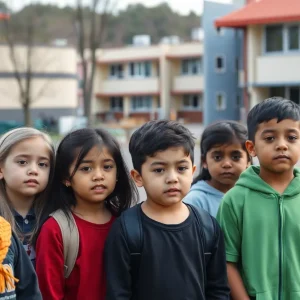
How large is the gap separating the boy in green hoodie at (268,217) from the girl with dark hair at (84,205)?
1.62 feet

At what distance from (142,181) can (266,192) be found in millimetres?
543

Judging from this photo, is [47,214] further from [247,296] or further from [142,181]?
[247,296]

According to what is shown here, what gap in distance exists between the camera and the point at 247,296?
2842mm

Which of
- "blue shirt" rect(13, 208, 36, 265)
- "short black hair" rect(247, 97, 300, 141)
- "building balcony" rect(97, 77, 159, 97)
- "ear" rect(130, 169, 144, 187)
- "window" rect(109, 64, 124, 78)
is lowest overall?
"blue shirt" rect(13, 208, 36, 265)

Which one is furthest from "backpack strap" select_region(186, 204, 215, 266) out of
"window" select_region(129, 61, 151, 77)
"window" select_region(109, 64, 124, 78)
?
"window" select_region(109, 64, 124, 78)

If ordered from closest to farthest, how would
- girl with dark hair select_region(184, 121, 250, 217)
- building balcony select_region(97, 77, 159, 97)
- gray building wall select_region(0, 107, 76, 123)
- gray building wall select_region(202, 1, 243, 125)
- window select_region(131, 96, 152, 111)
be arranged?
girl with dark hair select_region(184, 121, 250, 217) < gray building wall select_region(202, 1, 243, 125) < gray building wall select_region(0, 107, 76, 123) < building balcony select_region(97, 77, 159, 97) < window select_region(131, 96, 152, 111)

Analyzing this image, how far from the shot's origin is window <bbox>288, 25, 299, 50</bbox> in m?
26.4

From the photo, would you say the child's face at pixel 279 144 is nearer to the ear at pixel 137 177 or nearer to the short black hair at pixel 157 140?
the short black hair at pixel 157 140

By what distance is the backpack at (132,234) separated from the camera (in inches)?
106

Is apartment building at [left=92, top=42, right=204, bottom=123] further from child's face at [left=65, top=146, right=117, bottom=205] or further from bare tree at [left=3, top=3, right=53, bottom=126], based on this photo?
child's face at [left=65, top=146, right=117, bottom=205]

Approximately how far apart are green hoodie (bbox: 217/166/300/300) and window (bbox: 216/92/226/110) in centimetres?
2443

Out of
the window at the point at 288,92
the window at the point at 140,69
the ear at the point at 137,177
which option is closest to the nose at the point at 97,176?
the ear at the point at 137,177

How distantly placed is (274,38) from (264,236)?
1000 inches

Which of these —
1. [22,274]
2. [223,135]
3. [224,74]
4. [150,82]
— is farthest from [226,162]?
[150,82]
